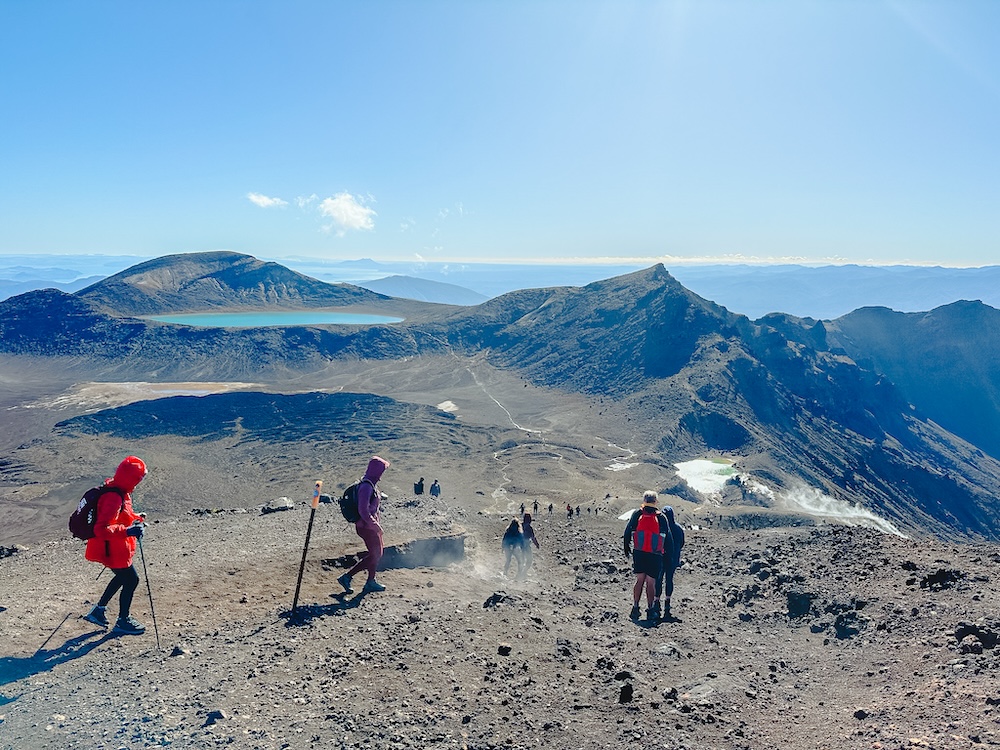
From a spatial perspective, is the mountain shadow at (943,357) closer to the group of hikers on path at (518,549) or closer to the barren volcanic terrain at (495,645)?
the barren volcanic terrain at (495,645)

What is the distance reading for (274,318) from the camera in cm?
11438

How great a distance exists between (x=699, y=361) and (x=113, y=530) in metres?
61.9

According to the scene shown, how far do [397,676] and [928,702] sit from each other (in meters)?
4.64

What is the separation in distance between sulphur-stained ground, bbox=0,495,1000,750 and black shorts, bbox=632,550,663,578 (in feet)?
2.41

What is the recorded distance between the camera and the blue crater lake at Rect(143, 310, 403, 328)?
106 meters

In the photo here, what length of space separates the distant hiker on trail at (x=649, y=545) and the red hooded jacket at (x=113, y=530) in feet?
19.7

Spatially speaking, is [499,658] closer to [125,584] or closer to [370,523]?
[370,523]

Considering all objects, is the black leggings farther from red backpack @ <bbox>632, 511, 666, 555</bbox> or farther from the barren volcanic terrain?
red backpack @ <bbox>632, 511, 666, 555</bbox>

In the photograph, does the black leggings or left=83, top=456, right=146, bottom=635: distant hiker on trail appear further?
the black leggings

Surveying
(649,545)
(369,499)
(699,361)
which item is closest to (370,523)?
(369,499)

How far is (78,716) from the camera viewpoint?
4.94 metres

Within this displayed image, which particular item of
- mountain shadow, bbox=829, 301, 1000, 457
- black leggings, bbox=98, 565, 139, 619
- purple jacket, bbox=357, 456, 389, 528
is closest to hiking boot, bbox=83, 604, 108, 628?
black leggings, bbox=98, 565, 139, 619

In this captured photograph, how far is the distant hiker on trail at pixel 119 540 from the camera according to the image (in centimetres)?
646

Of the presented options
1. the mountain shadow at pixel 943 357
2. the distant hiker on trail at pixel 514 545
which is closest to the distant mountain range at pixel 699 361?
the mountain shadow at pixel 943 357
